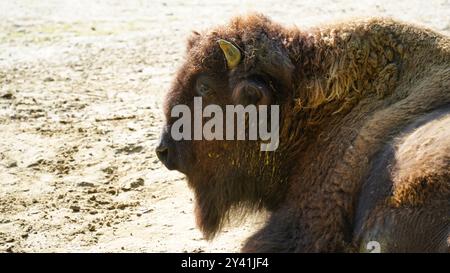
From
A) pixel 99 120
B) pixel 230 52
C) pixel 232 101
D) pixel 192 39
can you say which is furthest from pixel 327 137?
pixel 99 120

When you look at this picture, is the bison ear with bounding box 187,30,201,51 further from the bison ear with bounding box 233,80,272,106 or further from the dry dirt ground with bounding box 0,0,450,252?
the bison ear with bounding box 233,80,272,106

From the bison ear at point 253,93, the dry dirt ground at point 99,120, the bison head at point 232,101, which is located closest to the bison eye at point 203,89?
Answer: the bison head at point 232,101

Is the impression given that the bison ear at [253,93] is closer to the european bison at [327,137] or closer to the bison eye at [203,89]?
the european bison at [327,137]

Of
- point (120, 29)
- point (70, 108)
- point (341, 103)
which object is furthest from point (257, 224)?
point (120, 29)

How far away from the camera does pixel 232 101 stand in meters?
4.50

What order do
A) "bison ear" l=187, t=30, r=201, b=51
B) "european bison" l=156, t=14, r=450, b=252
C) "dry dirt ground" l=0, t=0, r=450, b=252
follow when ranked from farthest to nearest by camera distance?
"dry dirt ground" l=0, t=0, r=450, b=252, "bison ear" l=187, t=30, r=201, b=51, "european bison" l=156, t=14, r=450, b=252

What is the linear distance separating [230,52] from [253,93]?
0.97ft

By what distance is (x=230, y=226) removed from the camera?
490cm

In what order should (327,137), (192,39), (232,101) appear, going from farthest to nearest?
(192,39)
(232,101)
(327,137)

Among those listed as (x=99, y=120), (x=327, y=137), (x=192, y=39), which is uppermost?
(x=192, y=39)

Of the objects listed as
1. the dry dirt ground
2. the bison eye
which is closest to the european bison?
the bison eye

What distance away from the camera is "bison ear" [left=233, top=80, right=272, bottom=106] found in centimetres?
436

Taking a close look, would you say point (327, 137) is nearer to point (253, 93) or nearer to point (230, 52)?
point (253, 93)

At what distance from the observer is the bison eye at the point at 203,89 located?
4555 millimetres
